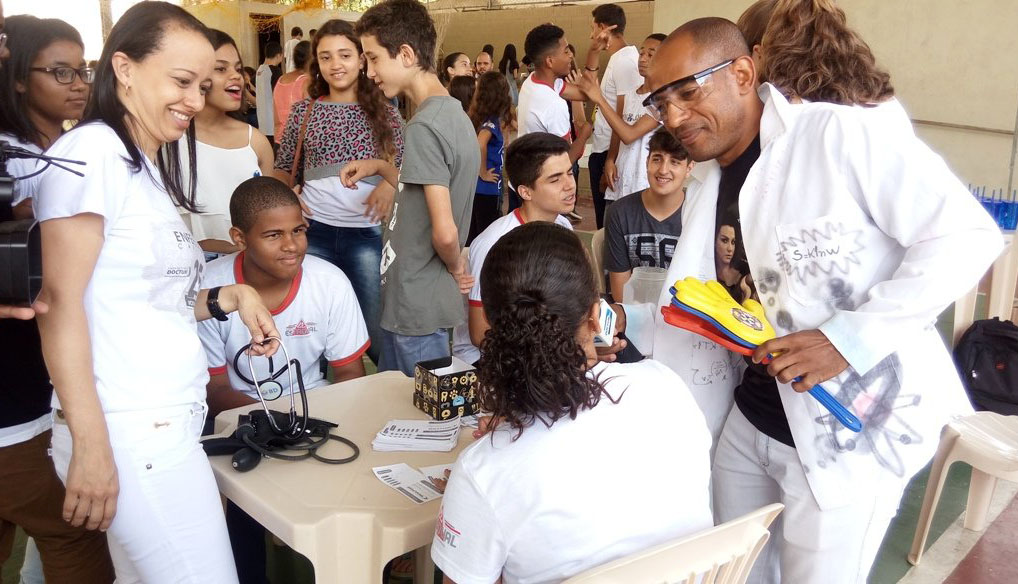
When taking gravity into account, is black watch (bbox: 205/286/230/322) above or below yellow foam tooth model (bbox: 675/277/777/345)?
below

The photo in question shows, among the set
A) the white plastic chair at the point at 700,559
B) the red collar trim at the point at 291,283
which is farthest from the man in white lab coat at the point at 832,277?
the red collar trim at the point at 291,283

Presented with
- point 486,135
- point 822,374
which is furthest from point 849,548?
point 486,135

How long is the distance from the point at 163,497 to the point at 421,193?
137cm

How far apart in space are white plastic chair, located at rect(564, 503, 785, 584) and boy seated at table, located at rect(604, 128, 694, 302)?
2018mm

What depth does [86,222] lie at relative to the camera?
1260 millimetres

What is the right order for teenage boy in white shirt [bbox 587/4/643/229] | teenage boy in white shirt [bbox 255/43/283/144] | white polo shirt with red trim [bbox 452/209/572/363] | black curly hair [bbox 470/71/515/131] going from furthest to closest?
teenage boy in white shirt [bbox 255/43/283/144], black curly hair [bbox 470/71/515/131], teenage boy in white shirt [bbox 587/4/643/229], white polo shirt with red trim [bbox 452/209/572/363]

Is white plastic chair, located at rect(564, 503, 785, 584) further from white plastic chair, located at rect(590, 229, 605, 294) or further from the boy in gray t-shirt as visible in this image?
white plastic chair, located at rect(590, 229, 605, 294)

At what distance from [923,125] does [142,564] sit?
7856 mm

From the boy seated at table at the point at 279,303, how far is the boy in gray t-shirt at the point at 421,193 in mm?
180

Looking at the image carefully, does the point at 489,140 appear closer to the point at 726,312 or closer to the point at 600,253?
the point at 600,253

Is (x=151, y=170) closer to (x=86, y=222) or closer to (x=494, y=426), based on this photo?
(x=86, y=222)

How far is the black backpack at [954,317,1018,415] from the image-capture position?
3.08m

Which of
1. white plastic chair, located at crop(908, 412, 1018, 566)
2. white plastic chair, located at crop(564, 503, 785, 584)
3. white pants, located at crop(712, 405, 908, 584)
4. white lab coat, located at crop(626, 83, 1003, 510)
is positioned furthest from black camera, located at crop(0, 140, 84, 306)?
white plastic chair, located at crop(908, 412, 1018, 566)

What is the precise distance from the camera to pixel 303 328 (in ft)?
7.89
